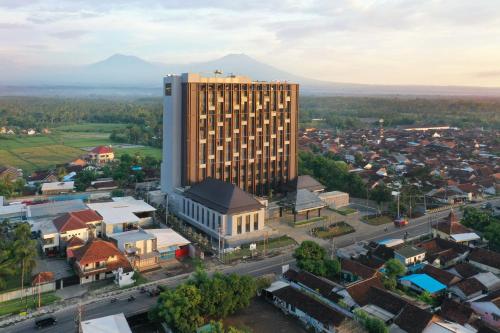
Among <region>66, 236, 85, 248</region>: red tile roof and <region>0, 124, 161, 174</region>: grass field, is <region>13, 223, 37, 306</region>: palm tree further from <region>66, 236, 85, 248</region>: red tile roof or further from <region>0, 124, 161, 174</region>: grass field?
<region>0, 124, 161, 174</region>: grass field

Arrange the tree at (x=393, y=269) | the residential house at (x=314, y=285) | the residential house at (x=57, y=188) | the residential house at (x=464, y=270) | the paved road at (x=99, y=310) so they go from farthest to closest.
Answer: the residential house at (x=57, y=188) → the residential house at (x=464, y=270) → the tree at (x=393, y=269) → the residential house at (x=314, y=285) → the paved road at (x=99, y=310)

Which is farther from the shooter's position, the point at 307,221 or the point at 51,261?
the point at 307,221

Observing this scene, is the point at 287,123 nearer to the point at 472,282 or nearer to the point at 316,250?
the point at 316,250

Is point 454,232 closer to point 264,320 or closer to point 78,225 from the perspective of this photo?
point 264,320

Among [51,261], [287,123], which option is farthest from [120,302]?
[287,123]

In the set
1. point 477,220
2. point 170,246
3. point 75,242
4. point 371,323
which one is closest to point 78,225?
point 75,242

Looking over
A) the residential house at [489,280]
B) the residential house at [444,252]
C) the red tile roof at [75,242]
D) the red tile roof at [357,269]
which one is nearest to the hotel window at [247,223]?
the red tile roof at [357,269]

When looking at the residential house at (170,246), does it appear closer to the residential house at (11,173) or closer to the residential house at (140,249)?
the residential house at (140,249)
